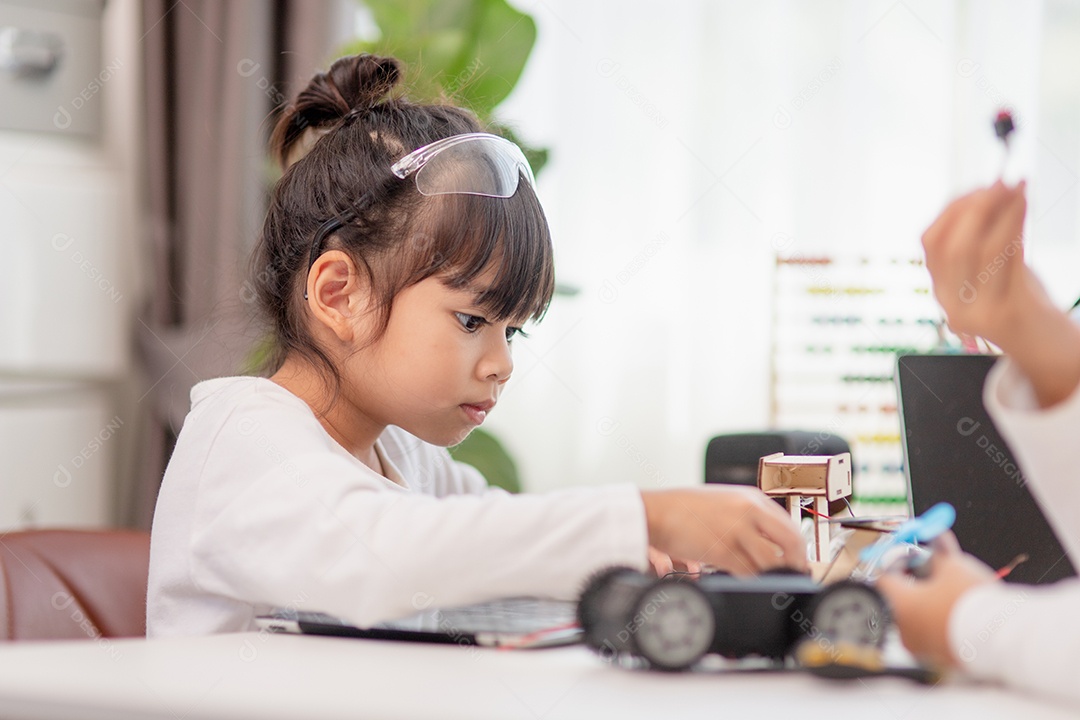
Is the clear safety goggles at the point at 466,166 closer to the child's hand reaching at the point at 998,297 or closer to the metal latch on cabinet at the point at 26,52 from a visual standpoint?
the child's hand reaching at the point at 998,297

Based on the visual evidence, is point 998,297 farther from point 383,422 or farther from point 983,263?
point 383,422

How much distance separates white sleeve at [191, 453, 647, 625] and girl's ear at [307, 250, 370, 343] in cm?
30

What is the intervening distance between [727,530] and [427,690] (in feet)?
0.69

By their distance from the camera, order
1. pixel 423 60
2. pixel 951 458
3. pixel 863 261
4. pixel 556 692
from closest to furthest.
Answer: pixel 556 692 → pixel 951 458 → pixel 423 60 → pixel 863 261

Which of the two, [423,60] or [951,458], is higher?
[423,60]

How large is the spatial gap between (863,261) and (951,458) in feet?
4.01

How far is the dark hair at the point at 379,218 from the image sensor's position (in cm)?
93

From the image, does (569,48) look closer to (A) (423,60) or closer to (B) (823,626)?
(A) (423,60)

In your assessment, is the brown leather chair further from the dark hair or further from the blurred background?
the blurred background

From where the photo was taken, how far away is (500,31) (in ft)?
6.48

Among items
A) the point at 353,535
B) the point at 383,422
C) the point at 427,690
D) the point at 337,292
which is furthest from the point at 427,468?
the point at 427,690

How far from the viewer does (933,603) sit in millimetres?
487

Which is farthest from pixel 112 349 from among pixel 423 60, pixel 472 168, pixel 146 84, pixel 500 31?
pixel 472 168

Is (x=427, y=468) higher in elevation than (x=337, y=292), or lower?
lower
